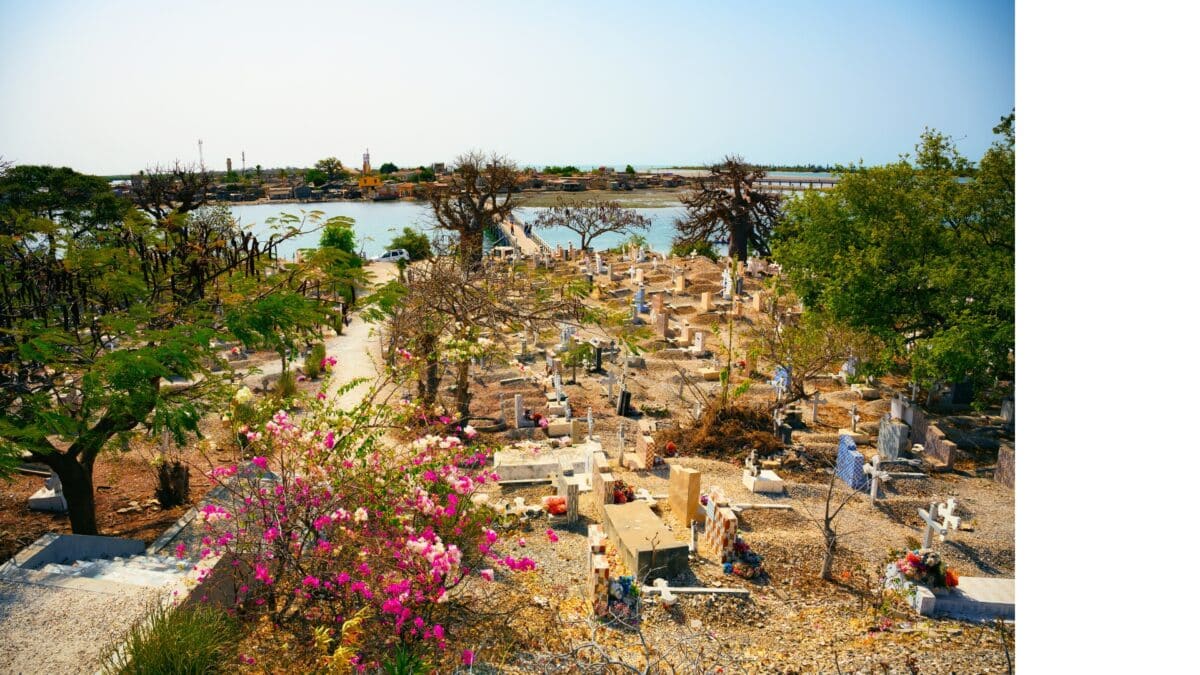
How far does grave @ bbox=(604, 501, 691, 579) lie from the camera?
946cm

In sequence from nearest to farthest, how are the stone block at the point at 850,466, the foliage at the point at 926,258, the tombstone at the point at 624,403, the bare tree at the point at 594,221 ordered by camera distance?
the stone block at the point at 850,466
the foliage at the point at 926,258
the tombstone at the point at 624,403
the bare tree at the point at 594,221

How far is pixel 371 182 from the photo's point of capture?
116 m

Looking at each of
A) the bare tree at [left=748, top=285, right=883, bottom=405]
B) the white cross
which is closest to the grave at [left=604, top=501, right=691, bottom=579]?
the white cross

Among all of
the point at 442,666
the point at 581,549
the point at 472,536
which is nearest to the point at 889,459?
the point at 581,549

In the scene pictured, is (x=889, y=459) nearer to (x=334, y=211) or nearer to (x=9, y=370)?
(x=9, y=370)

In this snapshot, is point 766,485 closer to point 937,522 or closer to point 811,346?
point 937,522

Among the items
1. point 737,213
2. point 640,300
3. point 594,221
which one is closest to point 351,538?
point 640,300

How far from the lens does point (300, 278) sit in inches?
511

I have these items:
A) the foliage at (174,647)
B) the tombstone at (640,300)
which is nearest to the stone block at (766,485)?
the foliage at (174,647)

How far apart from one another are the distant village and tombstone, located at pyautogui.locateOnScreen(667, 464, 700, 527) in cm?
8442

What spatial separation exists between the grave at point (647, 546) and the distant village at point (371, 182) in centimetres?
8549

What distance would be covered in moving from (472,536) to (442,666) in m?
1.82

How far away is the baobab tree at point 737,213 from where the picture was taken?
43469 millimetres

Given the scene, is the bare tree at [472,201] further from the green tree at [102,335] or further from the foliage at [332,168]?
the foliage at [332,168]
